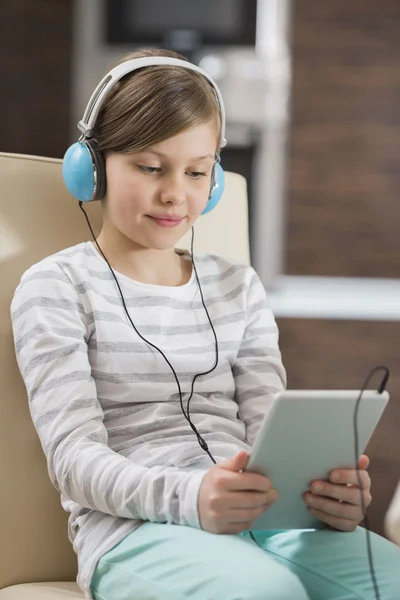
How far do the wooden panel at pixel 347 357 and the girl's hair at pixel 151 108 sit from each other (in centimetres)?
129

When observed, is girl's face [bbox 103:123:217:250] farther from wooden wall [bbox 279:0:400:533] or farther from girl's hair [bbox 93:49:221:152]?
wooden wall [bbox 279:0:400:533]

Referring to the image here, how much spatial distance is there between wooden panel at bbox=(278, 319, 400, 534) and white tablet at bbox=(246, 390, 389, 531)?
4.63ft

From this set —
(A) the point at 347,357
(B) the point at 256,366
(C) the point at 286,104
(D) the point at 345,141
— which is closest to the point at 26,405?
(B) the point at 256,366

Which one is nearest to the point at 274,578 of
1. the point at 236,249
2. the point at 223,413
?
the point at 223,413

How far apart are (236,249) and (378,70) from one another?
1421 millimetres

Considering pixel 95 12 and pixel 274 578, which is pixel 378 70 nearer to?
pixel 95 12

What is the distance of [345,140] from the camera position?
257 cm

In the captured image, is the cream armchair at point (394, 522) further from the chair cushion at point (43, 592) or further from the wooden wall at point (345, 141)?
the wooden wall at point (345, 141)

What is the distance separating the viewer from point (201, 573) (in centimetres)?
85

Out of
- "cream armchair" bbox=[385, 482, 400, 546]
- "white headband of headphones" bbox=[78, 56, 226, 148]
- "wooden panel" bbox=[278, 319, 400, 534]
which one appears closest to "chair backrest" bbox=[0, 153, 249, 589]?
"white headband of headphones" bbox=[78, 56, 226, 148]

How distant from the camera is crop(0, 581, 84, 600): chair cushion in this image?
104 cm

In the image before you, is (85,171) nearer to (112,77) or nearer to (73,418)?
(112,77)

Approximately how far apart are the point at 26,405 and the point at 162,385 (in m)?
0.19

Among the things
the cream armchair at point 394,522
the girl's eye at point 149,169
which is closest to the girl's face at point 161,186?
the girl's eye at point 149,169
